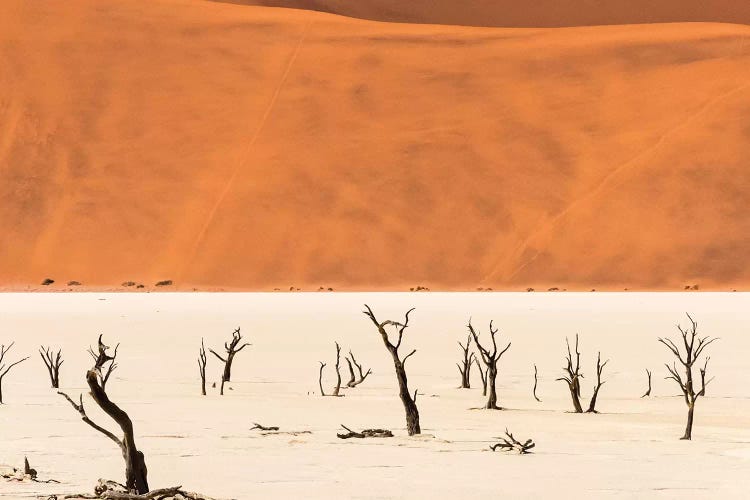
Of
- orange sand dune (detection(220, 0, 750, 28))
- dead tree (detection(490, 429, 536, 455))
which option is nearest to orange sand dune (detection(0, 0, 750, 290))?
orange sand dune (detection(220, 0, 750, 28))

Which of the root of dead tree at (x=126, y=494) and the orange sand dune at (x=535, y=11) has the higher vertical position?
the orange sand dune at (x=535, y=11)

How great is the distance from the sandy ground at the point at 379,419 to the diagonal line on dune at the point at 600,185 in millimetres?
18621

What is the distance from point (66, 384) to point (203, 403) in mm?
2243

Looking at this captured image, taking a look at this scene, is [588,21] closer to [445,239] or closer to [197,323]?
[445,239]

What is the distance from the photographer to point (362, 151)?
48.8 meters

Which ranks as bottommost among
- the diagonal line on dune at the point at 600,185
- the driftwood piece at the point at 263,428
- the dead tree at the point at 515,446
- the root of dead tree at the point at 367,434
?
the dead tree at the point at 515,446

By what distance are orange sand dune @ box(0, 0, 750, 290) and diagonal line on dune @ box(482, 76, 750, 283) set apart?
0.07 meters

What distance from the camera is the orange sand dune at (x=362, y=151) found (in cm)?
4412

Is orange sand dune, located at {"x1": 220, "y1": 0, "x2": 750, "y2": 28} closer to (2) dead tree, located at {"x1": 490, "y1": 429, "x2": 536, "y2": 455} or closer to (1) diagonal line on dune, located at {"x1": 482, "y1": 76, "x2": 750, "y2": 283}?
(1) diagonal line on dune, located at {"x1": 482, "y1": 76, "x2": 750, "y2": 283}

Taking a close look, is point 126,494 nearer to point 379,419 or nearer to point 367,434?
point 367,434

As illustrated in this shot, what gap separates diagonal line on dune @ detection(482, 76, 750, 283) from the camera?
142 feet

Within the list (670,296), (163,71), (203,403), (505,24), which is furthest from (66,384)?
(505,24)

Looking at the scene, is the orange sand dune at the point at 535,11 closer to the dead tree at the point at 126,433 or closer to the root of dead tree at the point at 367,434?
the root of dead tree at the point at 367,434

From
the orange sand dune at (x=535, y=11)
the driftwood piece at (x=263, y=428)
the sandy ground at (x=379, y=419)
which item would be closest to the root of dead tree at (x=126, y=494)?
the sandy ground at (x=379, y=419)
